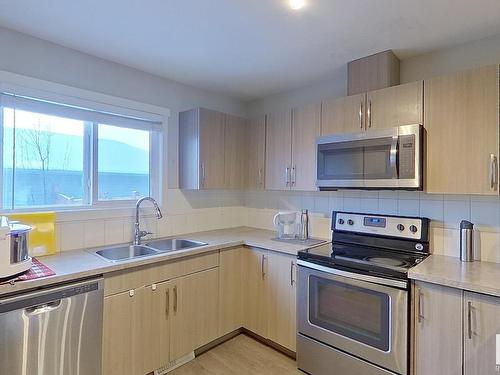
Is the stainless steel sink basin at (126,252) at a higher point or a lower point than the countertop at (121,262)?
lower

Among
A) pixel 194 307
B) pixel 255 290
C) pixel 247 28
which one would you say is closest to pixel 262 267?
pixel 255 290

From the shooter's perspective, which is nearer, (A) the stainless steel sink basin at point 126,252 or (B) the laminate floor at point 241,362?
(B) the laminate floor at point 241,362

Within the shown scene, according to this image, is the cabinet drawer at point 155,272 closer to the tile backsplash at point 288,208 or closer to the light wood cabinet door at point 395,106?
the tile backsplash at point 288,208

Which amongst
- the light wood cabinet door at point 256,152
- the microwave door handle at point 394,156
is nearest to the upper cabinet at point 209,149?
the light wood cabinet door at point 256,152

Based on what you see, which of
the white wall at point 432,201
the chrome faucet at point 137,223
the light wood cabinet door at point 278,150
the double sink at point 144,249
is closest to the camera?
the white wall at point 432,201

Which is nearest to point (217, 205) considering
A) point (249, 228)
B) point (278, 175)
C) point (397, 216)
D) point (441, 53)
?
point (249, 228)

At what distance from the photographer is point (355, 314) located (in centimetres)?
190

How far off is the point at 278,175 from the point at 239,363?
1.57m

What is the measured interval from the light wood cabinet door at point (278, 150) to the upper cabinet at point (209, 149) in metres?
0.35

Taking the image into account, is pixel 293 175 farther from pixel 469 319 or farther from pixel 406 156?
pixel 469 319

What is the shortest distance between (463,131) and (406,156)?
1.08 feet

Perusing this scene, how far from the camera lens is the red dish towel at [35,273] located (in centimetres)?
148

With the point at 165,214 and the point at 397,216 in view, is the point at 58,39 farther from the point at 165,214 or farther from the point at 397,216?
the point at 397,216

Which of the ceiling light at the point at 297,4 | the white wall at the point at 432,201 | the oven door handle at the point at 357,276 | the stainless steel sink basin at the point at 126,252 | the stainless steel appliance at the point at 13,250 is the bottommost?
the oven door handle at the point at 357,276
